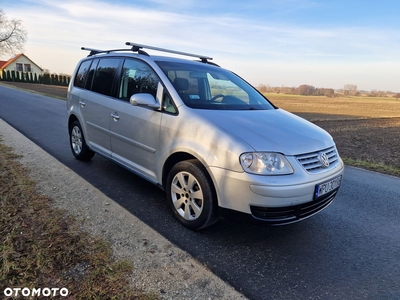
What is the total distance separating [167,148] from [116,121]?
1.14 meters

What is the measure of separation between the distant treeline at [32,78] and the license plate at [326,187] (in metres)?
69.0

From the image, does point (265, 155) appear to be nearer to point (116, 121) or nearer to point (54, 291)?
point (54, 291)

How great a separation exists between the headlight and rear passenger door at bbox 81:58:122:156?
2.35 m

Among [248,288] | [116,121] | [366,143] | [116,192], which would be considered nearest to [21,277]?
[248,288]

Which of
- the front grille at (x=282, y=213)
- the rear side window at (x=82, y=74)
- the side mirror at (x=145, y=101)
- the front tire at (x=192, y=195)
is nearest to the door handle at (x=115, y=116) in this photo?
the side mirror at (x=145, y=101)

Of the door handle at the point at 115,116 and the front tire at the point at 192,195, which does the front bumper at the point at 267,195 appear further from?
the door handle at the point at 115,116

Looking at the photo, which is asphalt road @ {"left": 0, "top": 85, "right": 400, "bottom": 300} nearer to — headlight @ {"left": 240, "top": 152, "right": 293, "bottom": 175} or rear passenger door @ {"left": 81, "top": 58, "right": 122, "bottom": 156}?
rear passenger door @ {"left": 81, "top": 58, "right": 122, "bottom": 156}

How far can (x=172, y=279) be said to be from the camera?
7.70 ft

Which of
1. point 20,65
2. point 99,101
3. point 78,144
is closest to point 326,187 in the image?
point 99,101

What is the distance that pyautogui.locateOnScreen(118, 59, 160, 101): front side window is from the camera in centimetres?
365

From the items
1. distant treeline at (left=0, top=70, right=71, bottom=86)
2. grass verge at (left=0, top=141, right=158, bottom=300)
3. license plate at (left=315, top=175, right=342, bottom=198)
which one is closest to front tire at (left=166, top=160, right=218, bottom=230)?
grass verge at (left=0, top=141, right=158, bottom=300)

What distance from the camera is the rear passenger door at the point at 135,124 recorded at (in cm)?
353

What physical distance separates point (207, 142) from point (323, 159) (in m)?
1.20

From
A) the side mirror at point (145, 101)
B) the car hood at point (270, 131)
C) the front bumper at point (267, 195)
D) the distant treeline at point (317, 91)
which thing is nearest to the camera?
the front bumper at point (267, 195)
